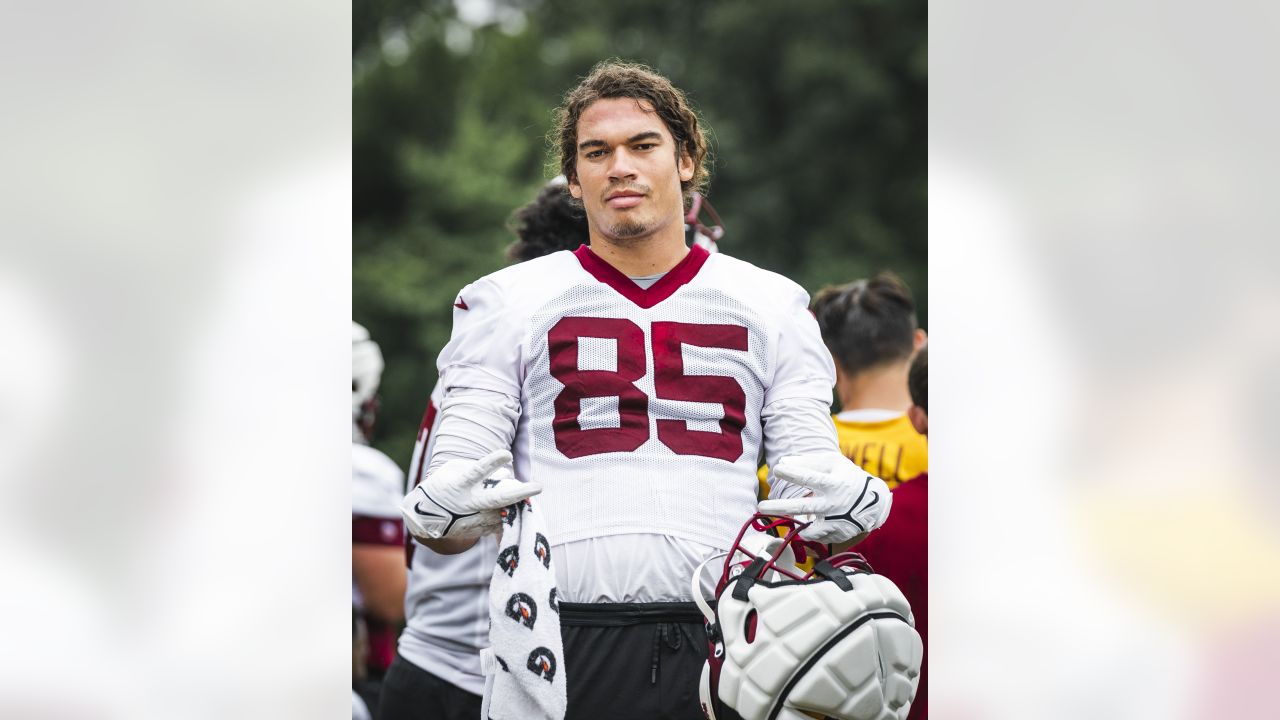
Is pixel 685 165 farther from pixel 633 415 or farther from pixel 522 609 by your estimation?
pixel 522 609

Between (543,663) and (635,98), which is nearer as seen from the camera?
(543,663)

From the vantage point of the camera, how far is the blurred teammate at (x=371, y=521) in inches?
150

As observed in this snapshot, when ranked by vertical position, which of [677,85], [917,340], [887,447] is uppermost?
[677,85]

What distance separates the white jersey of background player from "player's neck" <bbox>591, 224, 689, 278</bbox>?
19 mm

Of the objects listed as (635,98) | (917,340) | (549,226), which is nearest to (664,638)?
(635,98)

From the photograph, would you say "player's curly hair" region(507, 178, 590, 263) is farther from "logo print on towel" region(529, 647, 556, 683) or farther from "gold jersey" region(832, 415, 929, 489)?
"logo print on towel" region(529, 647, 556, 683)

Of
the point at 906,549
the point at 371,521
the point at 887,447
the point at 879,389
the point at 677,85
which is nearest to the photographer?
the point at 906,549

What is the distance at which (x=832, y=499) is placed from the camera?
2.18m

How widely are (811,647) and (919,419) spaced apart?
121 cm

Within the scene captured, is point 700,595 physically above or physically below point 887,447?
below
